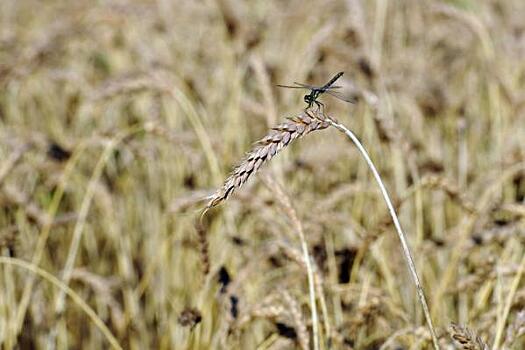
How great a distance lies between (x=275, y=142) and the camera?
0.86 metres

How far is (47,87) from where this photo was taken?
2945 mm

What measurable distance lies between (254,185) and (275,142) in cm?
127

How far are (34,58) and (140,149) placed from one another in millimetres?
469

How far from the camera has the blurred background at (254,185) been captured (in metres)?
1.53

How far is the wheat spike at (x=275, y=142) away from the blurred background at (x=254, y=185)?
0.26 m

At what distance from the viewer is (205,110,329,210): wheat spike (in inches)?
33.4

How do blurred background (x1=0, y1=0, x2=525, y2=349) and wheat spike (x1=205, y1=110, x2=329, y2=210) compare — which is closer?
wheat spike (x1=205, y1=110, x2=329, y2=210)

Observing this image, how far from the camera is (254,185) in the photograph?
2125 mm

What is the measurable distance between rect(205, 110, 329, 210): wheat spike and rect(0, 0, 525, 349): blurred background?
0.85ft

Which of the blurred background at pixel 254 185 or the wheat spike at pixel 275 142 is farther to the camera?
the blurred background at pixel 254 185

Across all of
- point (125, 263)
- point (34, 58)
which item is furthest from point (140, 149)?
point (34, 58)

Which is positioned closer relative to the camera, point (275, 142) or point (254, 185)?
point (275, 142)

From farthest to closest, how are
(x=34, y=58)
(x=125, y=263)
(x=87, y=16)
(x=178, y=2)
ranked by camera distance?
(x=178, y=2) → (x=87, y=16) → (x=34, y=58) → (x=125, y=263)

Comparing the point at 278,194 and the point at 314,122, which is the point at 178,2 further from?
the point at 314,122
